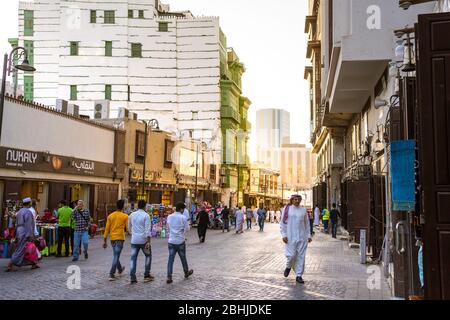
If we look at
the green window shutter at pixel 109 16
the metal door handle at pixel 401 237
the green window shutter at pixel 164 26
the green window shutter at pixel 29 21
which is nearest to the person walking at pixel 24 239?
the metal door handle at pixel 401 237

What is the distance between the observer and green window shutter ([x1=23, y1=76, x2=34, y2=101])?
48.2m

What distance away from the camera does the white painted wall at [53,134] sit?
20.3 m

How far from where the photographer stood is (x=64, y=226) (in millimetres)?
16188

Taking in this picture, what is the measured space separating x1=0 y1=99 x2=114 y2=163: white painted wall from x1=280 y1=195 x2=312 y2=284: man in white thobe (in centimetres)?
1257

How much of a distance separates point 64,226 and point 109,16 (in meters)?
34.6

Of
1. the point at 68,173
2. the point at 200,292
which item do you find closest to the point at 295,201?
the point at 200,292

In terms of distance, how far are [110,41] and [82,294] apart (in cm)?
4047

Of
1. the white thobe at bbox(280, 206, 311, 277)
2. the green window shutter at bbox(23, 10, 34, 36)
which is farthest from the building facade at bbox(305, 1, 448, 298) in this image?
the green window shutter at bbox(23, 10, 34, 36)

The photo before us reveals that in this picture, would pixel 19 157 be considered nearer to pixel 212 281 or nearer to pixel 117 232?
pixel 117 232

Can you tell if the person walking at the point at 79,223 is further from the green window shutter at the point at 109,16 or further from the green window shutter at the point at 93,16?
the green window shutter at the point at 93,16

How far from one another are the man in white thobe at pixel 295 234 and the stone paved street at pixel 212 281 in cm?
44

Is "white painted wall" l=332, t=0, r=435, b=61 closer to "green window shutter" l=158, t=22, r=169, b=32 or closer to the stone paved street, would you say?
the stone paved street

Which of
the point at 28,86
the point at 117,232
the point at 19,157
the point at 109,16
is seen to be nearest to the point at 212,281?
the point at 117,232
